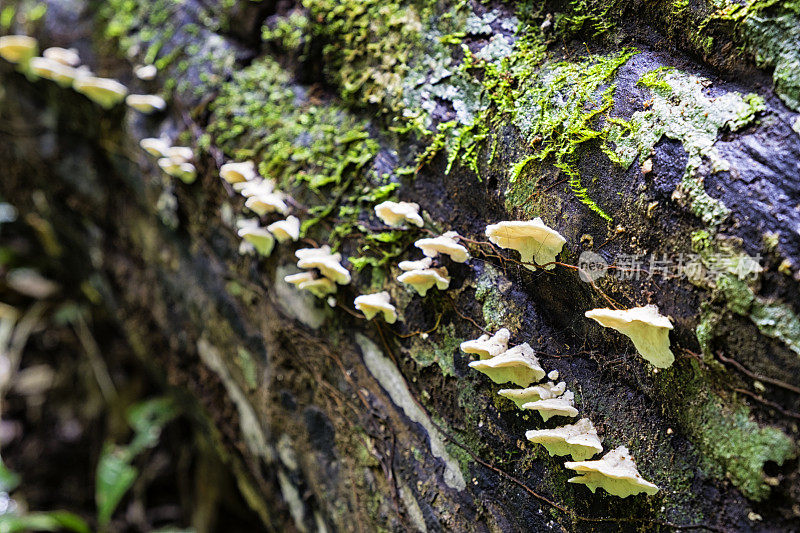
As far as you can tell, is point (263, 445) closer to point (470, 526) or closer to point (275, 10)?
point (470, 526)

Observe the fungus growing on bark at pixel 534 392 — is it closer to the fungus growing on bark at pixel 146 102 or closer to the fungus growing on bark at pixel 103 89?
the fungus growing on bark at pixel 146 102

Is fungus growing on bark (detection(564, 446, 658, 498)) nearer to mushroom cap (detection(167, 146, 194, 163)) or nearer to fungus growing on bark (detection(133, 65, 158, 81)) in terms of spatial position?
mushroom cap (detection(167, 146, 194, 163))

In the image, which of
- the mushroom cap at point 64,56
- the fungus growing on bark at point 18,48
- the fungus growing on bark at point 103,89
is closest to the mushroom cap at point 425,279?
the fungus growing on bark at point 103,89

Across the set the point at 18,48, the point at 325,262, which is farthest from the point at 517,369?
the point at 18,48

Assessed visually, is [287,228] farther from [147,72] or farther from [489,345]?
[147,72]

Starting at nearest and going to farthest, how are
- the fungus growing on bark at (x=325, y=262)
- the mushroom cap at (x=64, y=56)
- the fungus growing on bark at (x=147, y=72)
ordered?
the fungus growing on bark at (x=325, y=262) → the fungus growing on bark at (x=147, y=72) → the mushroom cap at (x=64, y=56)
